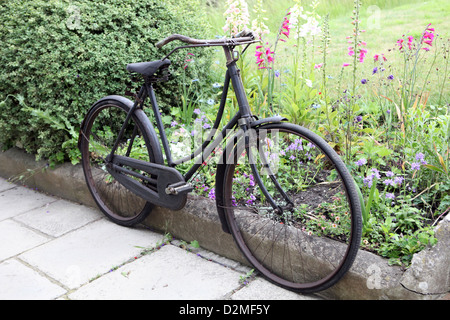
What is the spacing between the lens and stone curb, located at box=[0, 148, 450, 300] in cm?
217

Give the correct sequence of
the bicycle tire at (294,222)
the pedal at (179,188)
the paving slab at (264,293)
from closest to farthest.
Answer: the bicycle tire at (294,222), the paving slab at (264,293), the pedal at (179,188)

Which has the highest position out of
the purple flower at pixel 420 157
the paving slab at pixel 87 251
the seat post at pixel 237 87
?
the seat post at pixel 237 87

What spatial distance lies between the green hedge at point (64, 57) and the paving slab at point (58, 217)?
0.42 m

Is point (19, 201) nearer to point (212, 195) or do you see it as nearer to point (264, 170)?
point (212, 195)

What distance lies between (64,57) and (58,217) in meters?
1.25

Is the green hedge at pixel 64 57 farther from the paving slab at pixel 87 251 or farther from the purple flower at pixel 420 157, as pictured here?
the purple flower at pixel 420 157

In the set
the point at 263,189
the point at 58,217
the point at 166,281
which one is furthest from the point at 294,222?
the point at 58,217

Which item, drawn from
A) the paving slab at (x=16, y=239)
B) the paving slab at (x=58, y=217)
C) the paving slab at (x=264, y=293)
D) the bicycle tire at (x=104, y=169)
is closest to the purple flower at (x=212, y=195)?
the bicycle tire at (x=104, y=169)

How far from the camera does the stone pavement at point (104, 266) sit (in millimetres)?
2629

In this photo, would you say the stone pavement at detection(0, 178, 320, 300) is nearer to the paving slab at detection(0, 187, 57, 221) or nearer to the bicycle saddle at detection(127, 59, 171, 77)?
the paving slab at detection(0, 187, 57, 221)

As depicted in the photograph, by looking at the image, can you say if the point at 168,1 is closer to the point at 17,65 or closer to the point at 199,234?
the point at 17,65

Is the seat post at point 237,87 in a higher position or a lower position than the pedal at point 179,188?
higher

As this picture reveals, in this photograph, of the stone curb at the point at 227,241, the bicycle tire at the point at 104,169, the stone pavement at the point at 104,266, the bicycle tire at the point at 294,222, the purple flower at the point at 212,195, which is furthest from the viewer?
the bicycle tire at the point at 104,169
